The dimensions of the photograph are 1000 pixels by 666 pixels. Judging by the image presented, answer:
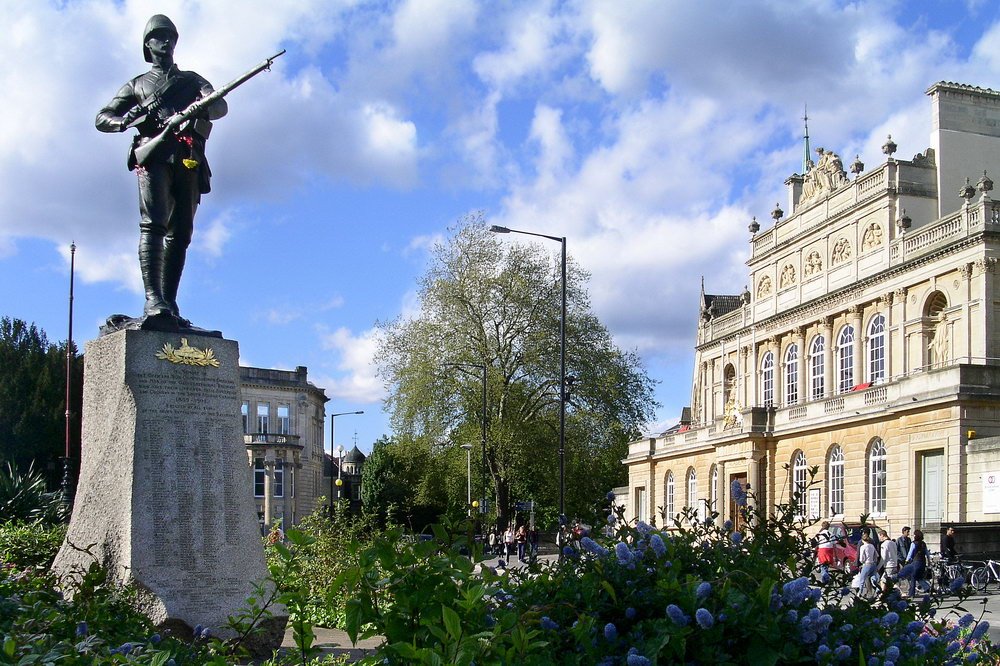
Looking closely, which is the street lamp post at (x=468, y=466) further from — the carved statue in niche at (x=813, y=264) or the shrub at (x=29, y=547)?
the shrub at (x=29, y=547)

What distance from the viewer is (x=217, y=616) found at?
8688mm

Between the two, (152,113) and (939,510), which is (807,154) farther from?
(152,113)

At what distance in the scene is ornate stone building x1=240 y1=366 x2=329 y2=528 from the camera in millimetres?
87438

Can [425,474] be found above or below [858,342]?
below

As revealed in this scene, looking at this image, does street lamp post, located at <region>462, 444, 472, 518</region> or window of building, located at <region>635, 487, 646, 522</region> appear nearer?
street lamp post, located at <region>462, 444, 472, 518</region>

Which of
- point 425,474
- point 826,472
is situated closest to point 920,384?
point 826,472

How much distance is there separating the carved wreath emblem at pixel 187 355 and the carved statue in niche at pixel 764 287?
51952mm

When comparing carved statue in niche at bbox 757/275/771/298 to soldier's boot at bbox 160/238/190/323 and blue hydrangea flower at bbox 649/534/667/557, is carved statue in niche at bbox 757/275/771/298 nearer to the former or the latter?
soldier's boot at bbox 160/238/190/323

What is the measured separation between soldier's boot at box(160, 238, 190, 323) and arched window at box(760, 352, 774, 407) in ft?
165

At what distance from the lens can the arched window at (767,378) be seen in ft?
188

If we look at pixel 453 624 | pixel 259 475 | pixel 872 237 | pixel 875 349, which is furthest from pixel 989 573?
pixel 259 475

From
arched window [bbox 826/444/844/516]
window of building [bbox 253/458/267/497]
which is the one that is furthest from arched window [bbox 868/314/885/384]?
window of building [bbox 253/458/267/497]

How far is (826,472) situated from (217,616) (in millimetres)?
35870

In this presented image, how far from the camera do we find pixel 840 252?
51.4 meters
